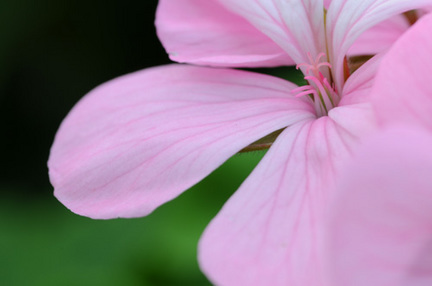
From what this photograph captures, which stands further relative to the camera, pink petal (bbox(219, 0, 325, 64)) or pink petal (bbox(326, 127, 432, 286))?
pink petal (bbox(219, 0, 325, 64))

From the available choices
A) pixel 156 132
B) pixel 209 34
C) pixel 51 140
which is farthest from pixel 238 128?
pixel 51 140

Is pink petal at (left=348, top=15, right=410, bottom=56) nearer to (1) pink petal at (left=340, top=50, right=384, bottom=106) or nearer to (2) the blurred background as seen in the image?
(1) pink petal at (left=340, top=50, right=384, bottom=106)

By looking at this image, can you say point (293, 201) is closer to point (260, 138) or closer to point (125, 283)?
point (260, 138)

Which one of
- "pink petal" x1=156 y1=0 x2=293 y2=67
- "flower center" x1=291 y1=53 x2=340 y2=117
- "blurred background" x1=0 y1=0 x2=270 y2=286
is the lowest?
"blurred background" x1=0 y1=0 x2=270 y2=286

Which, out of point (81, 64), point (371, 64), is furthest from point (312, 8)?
point (81, 64)

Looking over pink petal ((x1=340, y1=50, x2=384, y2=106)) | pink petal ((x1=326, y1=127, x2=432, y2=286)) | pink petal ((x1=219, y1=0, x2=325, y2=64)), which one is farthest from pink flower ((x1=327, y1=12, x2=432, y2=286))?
pink petal ((x1=219, y1=0, x2=325, y2=64))

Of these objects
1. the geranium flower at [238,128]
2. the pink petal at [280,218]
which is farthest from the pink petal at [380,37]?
the pink petal at [280,218]
